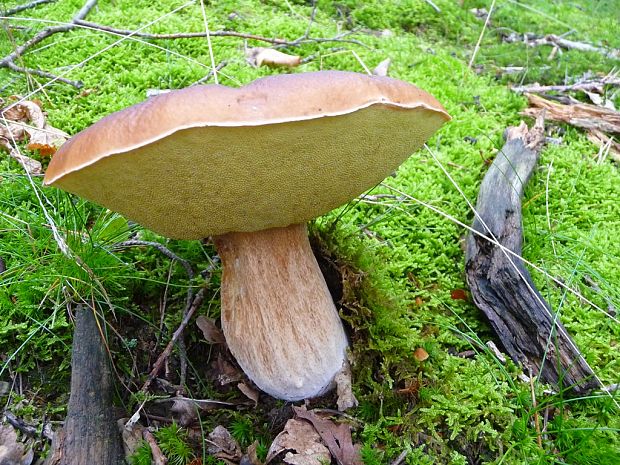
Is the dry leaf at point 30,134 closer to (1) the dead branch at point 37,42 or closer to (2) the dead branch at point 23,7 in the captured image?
(1) the dead branch at point 37,42

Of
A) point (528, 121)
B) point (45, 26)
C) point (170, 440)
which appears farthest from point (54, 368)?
point (528, 121)

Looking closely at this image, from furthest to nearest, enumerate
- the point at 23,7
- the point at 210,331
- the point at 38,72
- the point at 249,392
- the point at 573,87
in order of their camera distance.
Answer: the point at 573,87 < the point at 23,7 < the point at 38,72 < the point at 210,331 < the point at 249,392

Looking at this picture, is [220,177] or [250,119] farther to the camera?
[220,177]

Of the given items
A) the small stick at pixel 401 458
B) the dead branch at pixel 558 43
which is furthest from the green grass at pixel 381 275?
the dead branch at pixel 558 43

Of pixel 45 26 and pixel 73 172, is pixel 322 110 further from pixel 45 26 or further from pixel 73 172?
pixel 45 26

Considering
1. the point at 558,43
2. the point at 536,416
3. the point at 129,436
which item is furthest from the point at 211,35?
the point at 558,43

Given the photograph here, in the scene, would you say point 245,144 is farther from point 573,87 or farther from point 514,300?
point 573,87
